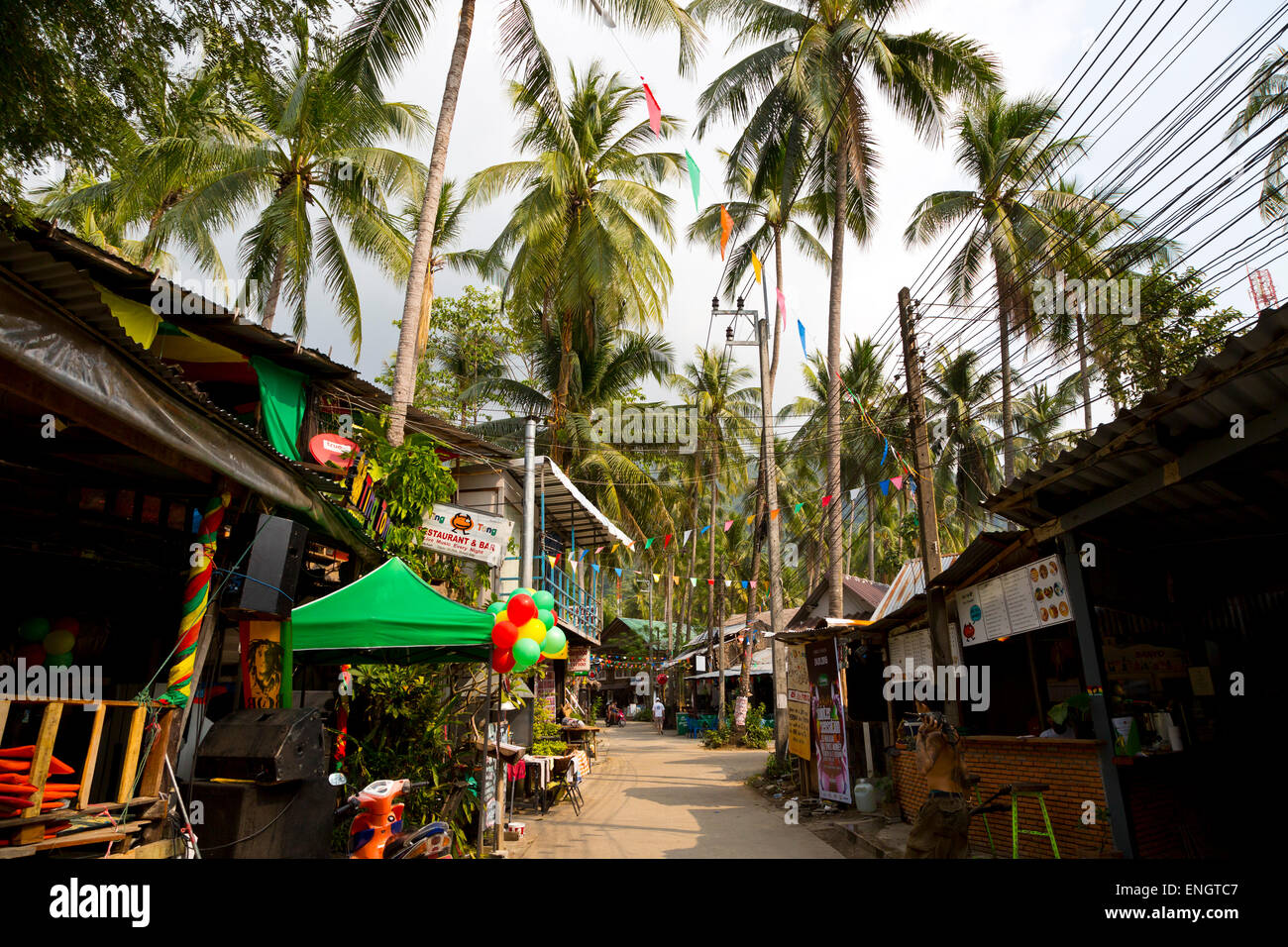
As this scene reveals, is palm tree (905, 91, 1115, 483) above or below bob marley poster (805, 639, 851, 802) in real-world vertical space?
above

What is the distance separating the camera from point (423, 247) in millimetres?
10430

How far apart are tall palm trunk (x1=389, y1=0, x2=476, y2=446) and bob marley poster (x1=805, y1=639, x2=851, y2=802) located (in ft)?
25.1

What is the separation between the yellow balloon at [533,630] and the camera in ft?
23.9

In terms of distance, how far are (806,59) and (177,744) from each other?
52.6ft

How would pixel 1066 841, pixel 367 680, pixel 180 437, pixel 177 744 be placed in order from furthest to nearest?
pixel 367 680
pixel 1066 841
pixel 177 744
pixel 180 437

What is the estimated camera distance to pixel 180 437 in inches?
162

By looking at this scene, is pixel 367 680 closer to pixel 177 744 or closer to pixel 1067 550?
pixel 177 744

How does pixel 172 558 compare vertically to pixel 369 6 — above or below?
below

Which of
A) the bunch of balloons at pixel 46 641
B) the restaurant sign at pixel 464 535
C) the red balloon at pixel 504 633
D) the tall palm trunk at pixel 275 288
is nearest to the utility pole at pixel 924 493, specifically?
the red balloon at pixel 504 633

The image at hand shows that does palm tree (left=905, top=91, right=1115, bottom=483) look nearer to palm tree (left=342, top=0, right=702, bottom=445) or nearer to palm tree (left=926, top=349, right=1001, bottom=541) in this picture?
palm tree (left=926, top=349, right=1001, bottom=541)

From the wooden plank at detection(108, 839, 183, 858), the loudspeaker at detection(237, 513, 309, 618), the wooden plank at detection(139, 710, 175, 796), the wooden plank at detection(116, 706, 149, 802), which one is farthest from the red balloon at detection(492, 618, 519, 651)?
the wooden plank at detection(116, 706, 149, 802)

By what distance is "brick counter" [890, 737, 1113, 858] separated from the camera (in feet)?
20.4

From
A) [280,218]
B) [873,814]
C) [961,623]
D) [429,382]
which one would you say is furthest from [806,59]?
[429,382]

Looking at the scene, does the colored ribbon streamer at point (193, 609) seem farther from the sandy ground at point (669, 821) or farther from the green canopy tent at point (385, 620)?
the sandy ground at point (669, 821)
